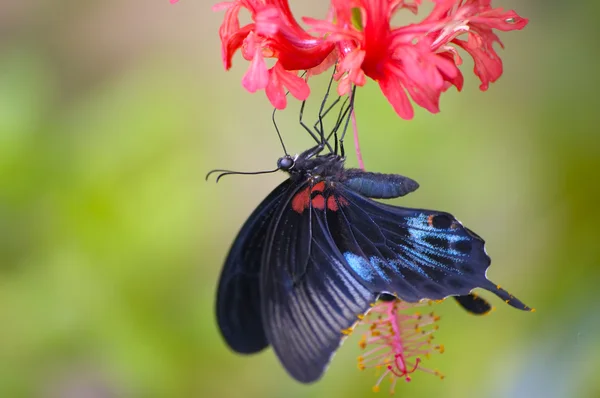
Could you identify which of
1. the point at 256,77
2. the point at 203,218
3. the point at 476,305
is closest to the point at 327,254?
the point at 476,305

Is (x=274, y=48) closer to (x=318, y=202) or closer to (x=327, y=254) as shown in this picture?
(x=318, y=202)

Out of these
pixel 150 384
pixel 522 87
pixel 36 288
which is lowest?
pixel 150 384

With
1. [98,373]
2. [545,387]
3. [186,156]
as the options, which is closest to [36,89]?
[186,156]

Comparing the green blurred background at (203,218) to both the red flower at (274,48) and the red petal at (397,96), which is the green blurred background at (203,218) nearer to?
the red petal at (397,96)

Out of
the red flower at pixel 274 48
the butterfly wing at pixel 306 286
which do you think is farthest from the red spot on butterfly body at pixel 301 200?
the red flower at pixel 274 48

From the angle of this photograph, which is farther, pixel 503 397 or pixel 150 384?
pixel 150 384

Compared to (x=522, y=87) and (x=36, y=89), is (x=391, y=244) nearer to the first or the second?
(x=522, y=87)
